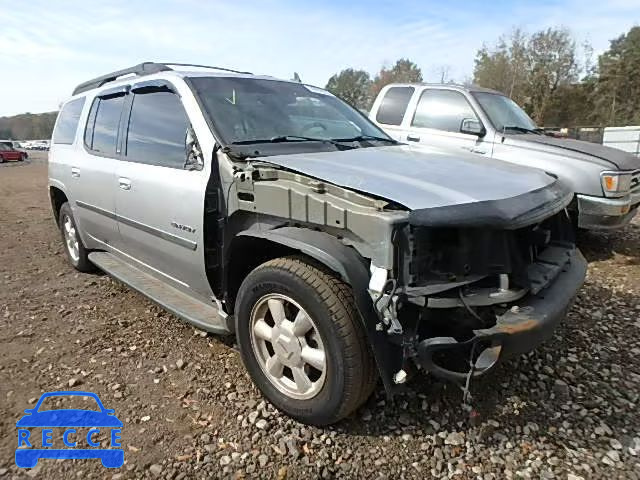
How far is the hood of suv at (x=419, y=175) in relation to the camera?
2.07 meters

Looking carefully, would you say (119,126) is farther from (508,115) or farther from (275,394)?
(508,115)

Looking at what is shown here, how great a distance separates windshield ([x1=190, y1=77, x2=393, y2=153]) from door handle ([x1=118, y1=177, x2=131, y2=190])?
2.93 feet

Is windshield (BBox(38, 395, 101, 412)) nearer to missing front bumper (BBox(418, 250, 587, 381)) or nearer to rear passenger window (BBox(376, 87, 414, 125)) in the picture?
missing front bumper (BBox(418, 250, 587, 381))

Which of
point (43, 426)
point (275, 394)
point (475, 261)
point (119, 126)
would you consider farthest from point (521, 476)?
point (119, 126)

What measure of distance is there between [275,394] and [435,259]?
1.15 meters

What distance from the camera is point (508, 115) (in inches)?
248

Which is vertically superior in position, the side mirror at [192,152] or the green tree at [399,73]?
the green tree at [399,73]

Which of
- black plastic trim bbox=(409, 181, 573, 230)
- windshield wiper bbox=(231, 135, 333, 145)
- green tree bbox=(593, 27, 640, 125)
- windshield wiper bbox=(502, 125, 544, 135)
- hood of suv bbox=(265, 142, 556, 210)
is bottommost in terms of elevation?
black plastic trim bbox=(409, 181, 573, 230)

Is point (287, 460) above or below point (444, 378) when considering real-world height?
below

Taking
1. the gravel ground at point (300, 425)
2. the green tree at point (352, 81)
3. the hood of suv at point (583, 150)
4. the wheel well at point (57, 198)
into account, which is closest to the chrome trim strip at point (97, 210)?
the wheel well at point (57, 198)

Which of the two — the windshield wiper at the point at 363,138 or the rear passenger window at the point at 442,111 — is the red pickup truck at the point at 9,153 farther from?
the windshield wiper at the point at 363,138

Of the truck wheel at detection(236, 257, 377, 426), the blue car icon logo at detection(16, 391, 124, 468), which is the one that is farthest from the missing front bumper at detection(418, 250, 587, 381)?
the blue car icon logo at detection(16, 391, 124, 468)

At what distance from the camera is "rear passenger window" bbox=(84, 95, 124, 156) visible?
12.3ft

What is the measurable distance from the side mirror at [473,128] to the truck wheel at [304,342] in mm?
4359
